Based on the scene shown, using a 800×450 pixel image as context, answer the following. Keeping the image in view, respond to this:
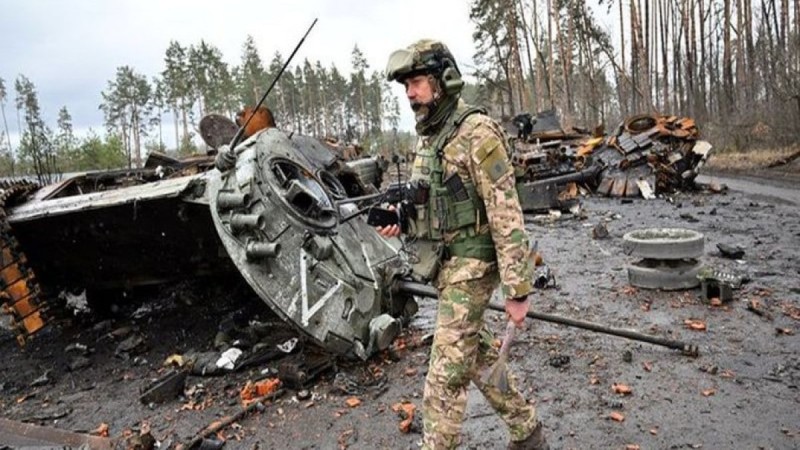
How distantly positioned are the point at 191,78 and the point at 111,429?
55474mm

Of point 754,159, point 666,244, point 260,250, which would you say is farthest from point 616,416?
point 754,159

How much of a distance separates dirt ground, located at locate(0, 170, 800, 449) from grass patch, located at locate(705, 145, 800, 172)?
10797 mm

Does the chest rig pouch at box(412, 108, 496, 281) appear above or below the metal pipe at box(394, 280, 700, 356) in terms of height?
above

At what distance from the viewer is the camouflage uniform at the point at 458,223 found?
2.59 meters

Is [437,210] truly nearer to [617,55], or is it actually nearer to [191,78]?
[617,55]

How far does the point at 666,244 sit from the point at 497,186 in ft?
13.2

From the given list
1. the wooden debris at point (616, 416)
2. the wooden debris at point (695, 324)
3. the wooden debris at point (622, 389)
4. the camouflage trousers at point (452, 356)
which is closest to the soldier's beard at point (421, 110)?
the camouflage trousers at point (452, 356)

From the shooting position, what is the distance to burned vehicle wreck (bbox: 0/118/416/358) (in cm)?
438

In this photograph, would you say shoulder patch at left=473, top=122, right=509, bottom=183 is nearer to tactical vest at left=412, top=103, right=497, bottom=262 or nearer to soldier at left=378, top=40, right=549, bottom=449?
soldier at left=378, top=40, right=549, bottom=449

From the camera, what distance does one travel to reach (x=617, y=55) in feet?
118

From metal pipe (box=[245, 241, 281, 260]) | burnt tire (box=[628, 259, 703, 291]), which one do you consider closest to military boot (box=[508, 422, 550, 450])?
metal pipe (box=[245, 241, 281, 260])

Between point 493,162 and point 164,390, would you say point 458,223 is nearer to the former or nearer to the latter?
point 493,162

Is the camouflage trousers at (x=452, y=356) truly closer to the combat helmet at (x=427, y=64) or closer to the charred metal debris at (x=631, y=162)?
the combat helmet at (x=427, y=64)

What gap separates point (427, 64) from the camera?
2658 mm
